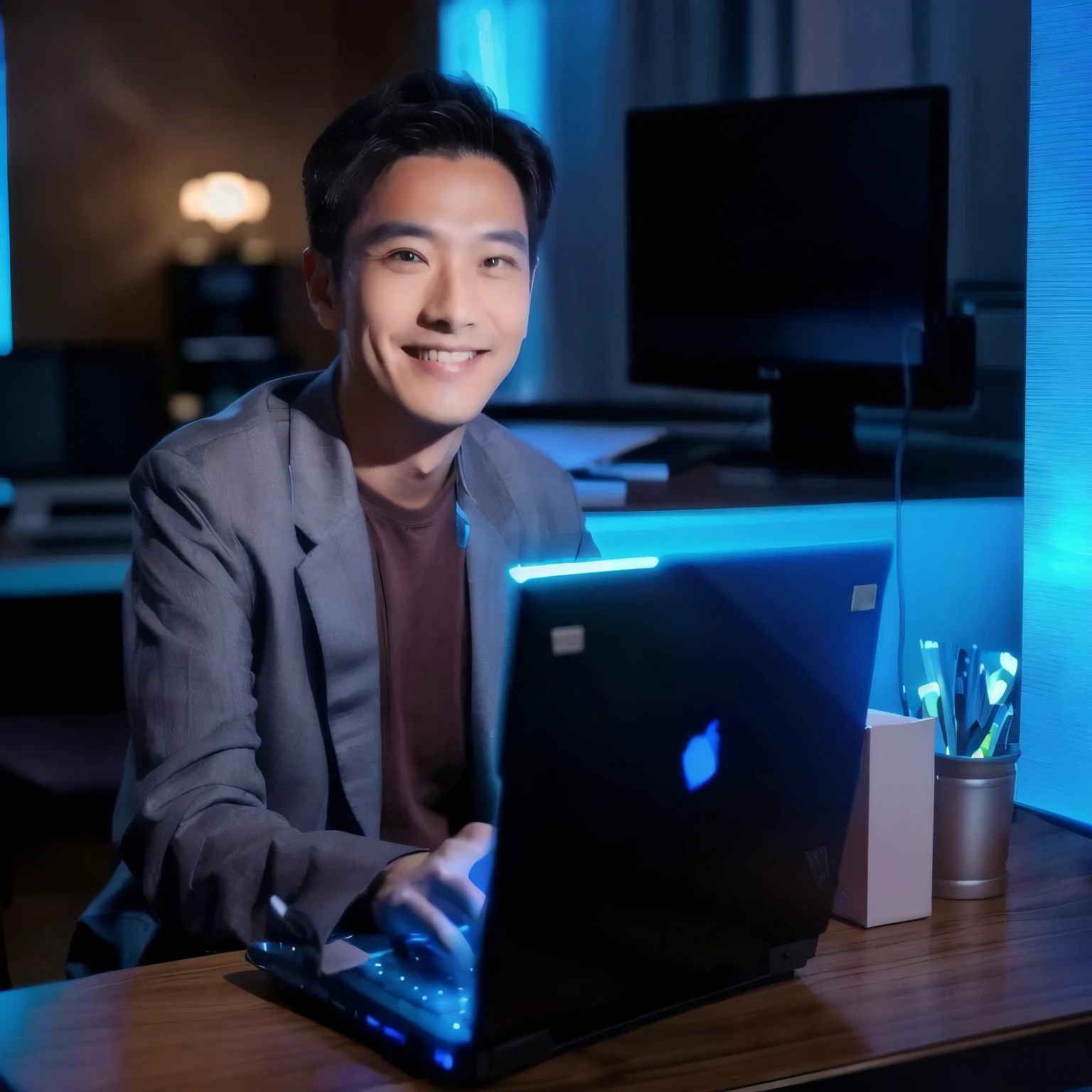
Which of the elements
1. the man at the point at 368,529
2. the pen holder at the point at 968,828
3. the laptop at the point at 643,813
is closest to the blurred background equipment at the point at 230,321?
the man at the point at 368,529

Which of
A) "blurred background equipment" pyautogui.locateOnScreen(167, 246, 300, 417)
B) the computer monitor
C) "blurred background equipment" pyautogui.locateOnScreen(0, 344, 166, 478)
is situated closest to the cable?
the computer monitor

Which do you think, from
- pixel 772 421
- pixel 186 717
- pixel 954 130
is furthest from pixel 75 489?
pixel 954 130

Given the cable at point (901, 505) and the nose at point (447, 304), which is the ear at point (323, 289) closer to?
the nose at point (447, 304)

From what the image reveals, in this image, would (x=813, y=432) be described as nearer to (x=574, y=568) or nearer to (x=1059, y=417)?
(x=1059, y=417)

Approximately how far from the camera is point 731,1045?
81 centimetres

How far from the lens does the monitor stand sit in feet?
7.61

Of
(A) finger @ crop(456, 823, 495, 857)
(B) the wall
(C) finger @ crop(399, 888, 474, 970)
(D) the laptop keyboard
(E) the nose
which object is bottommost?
(D) the laptop keyboard

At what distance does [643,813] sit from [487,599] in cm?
69

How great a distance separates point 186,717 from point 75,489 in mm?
1591

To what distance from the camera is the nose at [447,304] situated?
4.78 feet

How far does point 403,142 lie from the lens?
1462 mm

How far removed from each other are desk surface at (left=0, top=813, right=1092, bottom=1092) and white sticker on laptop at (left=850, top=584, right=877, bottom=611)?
244mm

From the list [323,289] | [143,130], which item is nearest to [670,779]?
[323,289]

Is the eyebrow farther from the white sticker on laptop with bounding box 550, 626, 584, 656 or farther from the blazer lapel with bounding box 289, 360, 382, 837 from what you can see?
the white sticker on laptop with bounding box 550, 626, 584, 656
